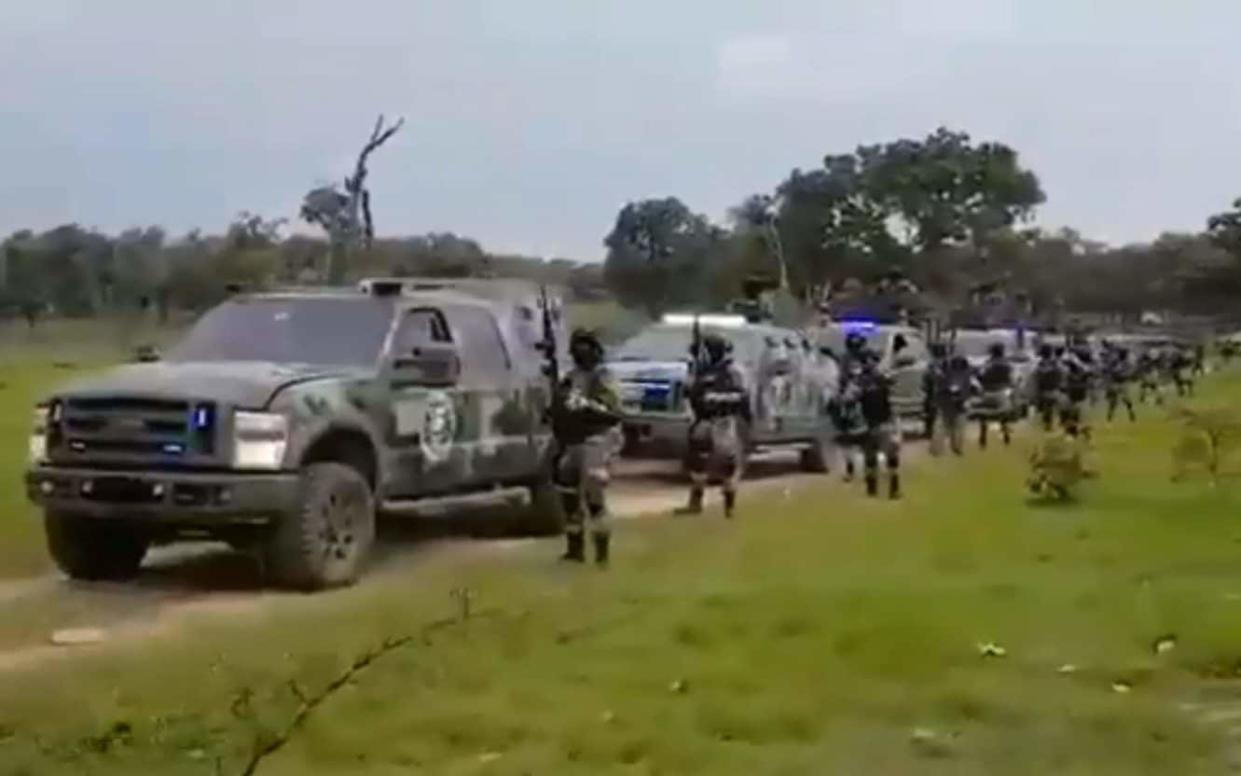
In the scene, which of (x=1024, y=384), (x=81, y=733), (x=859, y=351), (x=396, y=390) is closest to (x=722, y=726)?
(x=81, y=733)

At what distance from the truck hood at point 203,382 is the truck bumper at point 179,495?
0.40 m

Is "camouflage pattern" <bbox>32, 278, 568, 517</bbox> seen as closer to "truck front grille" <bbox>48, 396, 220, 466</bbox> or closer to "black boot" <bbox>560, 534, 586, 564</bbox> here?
"truck front grille" <bbox>48, 396, 220, 466</bbox>

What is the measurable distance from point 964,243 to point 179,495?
66.1m

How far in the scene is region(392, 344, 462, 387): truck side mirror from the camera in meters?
12.1

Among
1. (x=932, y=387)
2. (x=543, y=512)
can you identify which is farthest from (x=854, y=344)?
(x=543, y=512)

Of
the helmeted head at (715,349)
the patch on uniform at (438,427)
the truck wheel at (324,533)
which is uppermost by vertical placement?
the helmeted head at (715,349)

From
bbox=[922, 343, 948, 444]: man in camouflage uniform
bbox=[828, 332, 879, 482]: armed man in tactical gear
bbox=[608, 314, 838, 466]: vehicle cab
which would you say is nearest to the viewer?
bbox=[608, 314, 838, 466]: vehicle cab

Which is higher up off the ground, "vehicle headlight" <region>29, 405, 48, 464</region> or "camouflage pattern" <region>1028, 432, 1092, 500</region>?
"vehicle headlight" <region>29, 405, 48, 464</region>

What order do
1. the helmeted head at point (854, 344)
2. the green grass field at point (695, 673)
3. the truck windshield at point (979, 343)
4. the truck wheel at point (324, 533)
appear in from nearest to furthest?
1. the green grass field at point (695, 673)
2. the truck wheel at point (324, 533)
3. the helmeted head at point (854, 344)
4. the truck windshield at point (979, 343)

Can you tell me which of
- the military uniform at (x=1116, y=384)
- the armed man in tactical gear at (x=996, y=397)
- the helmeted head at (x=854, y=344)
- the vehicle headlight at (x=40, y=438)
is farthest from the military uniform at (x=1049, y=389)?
the vehicle headlight at (x=40, y=438)

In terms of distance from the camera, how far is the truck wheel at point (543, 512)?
1380 centimetres

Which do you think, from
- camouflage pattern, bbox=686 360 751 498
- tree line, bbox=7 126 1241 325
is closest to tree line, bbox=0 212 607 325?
tree line, bbox=7 126 1241 325

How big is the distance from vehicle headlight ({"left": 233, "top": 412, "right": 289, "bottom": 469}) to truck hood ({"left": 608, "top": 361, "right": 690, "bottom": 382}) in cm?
837

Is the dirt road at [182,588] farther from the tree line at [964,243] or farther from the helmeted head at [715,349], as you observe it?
the tree line at [964,243]
